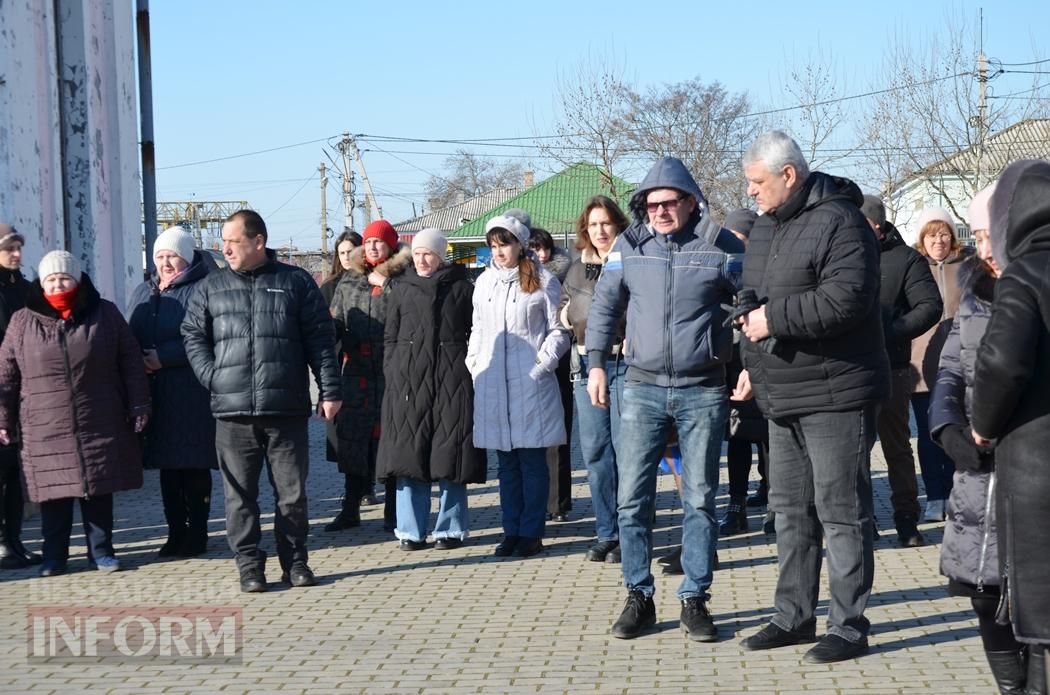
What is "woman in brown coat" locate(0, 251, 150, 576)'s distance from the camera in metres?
7.71

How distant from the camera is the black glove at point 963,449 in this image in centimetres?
441

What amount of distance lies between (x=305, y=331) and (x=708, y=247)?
2.49m

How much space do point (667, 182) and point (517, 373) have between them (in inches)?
96.8

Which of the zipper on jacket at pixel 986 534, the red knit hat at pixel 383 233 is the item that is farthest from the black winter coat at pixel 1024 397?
the red knit hat at pixel 383 233

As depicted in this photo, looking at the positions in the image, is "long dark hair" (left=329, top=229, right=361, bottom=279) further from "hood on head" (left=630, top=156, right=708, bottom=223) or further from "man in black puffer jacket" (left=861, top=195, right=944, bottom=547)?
"hood on head" (left=630, top=156, right=708, bottom=223)

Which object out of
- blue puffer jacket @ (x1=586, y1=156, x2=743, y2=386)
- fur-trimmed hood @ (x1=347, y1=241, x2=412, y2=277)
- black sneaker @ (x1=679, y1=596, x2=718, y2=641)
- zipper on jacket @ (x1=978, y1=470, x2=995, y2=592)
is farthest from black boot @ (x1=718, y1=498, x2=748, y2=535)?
zipper on jacket @ (x1=978, y1=470, x2=995, y2=592)

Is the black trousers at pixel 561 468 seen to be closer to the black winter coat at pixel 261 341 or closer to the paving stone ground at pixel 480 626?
the paving stone ground at pixel 480 626

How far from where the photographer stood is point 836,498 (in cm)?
550

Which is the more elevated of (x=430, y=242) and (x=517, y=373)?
(x=430, y=242)

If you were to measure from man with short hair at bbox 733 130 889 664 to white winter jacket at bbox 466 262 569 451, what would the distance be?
2577 millimetres

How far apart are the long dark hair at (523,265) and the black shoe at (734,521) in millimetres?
1988

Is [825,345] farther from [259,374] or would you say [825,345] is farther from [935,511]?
[935,511]

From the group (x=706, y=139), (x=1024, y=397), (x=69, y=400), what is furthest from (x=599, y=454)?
(x=706, y=139)

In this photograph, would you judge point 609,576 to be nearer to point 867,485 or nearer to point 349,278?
point 867,485
